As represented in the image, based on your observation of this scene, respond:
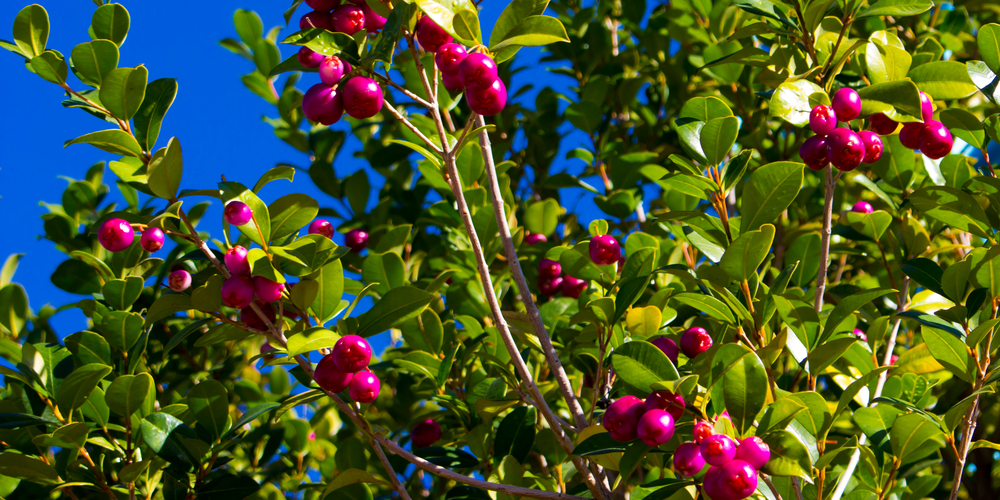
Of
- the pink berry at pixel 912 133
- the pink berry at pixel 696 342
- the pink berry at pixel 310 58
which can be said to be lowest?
the pink berry at pixel 696 342

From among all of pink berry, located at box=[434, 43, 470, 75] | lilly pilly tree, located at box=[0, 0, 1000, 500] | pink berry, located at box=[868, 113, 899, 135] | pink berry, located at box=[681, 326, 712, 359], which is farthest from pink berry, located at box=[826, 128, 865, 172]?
pink berry, located at box=[434, 43, 470, 75]

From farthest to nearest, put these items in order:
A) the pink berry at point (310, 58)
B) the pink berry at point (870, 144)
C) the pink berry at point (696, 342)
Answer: the pink berry at point (696, 342) → the pink berry at point (870, 144) → the pink berry at point (310, 58)

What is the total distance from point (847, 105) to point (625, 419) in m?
0.74

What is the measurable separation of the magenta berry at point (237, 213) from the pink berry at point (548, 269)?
1.22 meters

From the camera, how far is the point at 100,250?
2.44 metres

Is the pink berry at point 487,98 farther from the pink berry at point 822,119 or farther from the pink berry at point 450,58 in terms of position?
the pink berry at point 822,119

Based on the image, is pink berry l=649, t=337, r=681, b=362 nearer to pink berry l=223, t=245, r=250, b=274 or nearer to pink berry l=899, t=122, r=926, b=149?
pink berry l=899, t=122, r=926, b=149

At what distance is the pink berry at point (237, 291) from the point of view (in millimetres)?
1354

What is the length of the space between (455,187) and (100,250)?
64.8 inches

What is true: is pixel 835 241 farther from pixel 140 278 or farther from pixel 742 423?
A: pixel 140 278

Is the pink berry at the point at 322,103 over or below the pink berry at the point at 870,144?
over

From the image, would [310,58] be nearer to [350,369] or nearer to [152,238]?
[152,238]

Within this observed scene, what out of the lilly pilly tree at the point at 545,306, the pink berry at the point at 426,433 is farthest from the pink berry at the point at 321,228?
the pink berry at the point at 426,433

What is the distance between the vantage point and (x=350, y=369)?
138 cm
